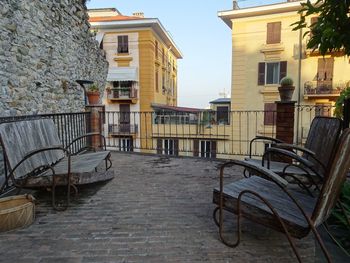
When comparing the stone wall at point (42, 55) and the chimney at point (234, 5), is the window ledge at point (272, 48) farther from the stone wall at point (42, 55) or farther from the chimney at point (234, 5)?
the stone wall at point (42, 55)

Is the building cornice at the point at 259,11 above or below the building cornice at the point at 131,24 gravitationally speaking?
below

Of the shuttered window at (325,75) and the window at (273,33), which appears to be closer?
the shuttered window at (325,75)

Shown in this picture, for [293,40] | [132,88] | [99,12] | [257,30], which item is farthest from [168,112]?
[99,12]

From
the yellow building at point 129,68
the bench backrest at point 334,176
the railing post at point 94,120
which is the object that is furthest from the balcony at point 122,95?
the bench backrest at point 334,176

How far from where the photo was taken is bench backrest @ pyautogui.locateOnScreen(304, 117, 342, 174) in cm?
267

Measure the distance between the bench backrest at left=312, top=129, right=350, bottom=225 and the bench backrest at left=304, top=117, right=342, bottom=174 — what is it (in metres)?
0.88

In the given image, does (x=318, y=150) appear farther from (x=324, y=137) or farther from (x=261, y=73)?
(x=261, y=73)

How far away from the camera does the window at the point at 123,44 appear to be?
18500 millimetres

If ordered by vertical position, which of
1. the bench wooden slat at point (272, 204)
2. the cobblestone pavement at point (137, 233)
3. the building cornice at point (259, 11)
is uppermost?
the building cornice at point (259, 11)

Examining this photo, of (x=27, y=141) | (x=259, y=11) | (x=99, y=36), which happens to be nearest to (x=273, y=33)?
(x=259, y=11)

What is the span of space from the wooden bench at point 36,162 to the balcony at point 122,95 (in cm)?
1491

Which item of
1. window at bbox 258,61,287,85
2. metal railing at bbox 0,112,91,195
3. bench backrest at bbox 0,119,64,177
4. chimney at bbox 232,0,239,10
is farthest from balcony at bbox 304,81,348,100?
bench backrest at bbox 0,119,64,177

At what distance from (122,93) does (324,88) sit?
1206 cm

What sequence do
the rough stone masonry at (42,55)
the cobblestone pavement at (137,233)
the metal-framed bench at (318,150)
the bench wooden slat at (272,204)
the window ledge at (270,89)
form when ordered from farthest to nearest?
the window ledge at (270,89) < the rough stone masonry at (42,55) < the metal-framed bench at (318,150) < the cobblestone pavement at (137,233) < the bench wooden slat at (272,204)
